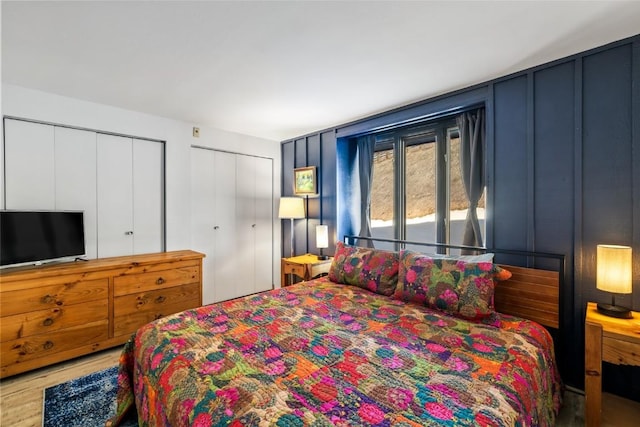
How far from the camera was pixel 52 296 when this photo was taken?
231 cm

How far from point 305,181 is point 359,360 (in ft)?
9.54

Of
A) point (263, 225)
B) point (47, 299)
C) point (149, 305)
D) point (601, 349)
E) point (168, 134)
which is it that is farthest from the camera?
point (263, 225)

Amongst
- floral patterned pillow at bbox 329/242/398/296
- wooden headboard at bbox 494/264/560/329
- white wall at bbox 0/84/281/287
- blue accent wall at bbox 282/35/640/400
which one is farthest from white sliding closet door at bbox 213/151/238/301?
wooden headboard at bbox 494/264/560/329

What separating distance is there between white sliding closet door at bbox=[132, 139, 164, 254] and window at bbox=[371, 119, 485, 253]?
259 cm

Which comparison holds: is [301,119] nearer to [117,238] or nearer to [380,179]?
[380,179]

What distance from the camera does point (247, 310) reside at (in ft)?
6.61

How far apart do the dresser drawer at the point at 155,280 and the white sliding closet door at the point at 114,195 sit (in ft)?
1.95

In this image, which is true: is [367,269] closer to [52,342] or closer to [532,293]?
[532,293]

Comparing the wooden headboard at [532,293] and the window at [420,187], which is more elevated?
the window at [420,187]

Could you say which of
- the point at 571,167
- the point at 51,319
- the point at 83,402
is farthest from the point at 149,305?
the point at 571,167

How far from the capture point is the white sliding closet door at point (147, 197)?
10.5 ft

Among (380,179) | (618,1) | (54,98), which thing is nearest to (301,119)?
(380,179)

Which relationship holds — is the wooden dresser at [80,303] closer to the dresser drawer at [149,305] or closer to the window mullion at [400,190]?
the dresser drawer at [149,305]

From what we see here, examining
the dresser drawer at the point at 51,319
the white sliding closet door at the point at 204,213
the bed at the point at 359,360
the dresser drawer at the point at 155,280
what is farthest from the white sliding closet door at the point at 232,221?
the bed at the point at 359,360
